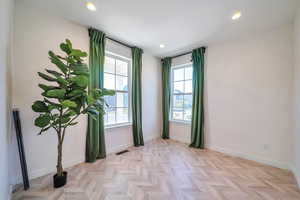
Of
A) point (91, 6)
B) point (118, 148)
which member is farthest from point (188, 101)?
point (91, 6)

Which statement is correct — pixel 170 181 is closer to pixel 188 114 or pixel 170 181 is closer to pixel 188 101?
pixel 188 114

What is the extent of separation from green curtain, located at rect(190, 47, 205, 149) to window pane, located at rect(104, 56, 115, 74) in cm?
223

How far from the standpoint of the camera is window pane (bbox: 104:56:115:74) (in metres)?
3.10

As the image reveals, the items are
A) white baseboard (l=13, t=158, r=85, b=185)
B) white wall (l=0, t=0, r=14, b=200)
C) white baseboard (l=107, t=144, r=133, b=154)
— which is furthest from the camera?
white baseboard (l=107, t=144, r=133, b=154)

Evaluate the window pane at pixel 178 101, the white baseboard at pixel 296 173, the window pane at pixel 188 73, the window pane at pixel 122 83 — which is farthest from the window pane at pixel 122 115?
the white baseboard at pixel 296 173

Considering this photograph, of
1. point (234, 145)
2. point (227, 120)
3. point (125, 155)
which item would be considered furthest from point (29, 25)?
point (234, 145)

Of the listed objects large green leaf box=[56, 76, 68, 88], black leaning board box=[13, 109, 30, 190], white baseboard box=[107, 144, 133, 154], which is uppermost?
large green leaf box=[56, 76, 68, 88]

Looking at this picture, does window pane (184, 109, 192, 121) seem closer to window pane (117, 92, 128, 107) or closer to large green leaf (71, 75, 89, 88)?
window pane (117, 92, 128, 107)

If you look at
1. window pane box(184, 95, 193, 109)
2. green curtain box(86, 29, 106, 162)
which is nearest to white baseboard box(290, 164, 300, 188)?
window pane box(184, 95, 193, 109)

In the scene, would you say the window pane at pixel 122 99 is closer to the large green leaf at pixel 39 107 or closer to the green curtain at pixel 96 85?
the green curtain at pixel 96 85

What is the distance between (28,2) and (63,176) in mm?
→ 2681

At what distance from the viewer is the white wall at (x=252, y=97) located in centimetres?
240

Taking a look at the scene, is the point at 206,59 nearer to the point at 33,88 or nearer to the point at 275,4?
the point at 275,4

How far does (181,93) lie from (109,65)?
235cm
